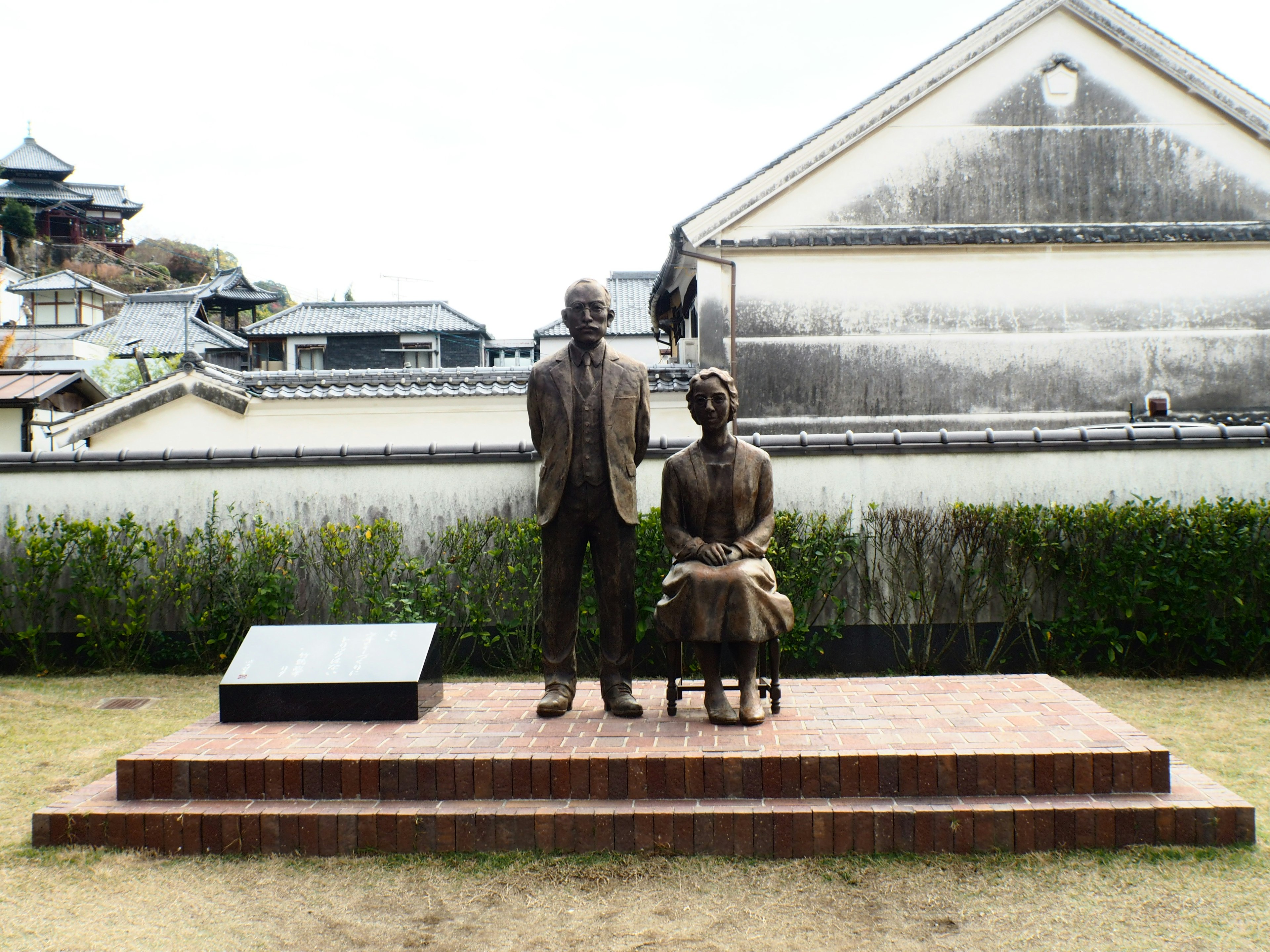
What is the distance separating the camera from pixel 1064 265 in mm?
13109

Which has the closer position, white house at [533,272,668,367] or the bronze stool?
the bronze stool

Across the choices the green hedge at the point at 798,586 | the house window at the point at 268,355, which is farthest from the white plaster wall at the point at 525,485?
the house window at the point at 268,355

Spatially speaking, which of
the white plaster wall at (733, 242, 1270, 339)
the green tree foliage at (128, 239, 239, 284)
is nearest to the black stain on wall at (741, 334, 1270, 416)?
the white plaster wall at (733, 242, 1270, 339)

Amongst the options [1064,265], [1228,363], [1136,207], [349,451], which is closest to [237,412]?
[349,451]

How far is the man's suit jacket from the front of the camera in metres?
5.10

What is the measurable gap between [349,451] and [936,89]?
33.5ft

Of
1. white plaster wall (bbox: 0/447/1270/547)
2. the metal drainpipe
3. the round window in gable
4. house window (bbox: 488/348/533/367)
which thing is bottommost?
white plaster wall (bbox: 0/447/1270/547)

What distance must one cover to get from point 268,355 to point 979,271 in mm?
28065

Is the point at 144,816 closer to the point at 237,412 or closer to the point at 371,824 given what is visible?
the point at 371,824

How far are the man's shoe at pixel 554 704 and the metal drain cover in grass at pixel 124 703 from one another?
12.7 ft

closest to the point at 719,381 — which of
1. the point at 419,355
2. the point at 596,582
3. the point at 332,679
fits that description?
the point at 596,582

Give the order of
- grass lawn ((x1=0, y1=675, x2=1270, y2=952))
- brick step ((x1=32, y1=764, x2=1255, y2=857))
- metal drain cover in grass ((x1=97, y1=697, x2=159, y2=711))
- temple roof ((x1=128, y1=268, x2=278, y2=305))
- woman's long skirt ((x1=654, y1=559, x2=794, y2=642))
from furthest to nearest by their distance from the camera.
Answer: temple roof ((x1=128, y1=268, x2=278, y2=305)) → metal drain cover in grass ((x1=97, y1=697, x2=159, y2=711)) → woman's long skirt ((x1=654, y1=559, x2=794, y2=642)) → brick step ((x1=32, y1=764, x2=1255, y2=857)) → grass lawn ((x1=0, y1=675, x2=1270, y2=952))

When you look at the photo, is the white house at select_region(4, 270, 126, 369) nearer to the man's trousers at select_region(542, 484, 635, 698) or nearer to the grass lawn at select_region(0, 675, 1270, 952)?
the man's trousers at select_region(542, 484, 635, 698)

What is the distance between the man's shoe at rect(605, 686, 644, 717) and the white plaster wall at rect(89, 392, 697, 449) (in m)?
9.16
